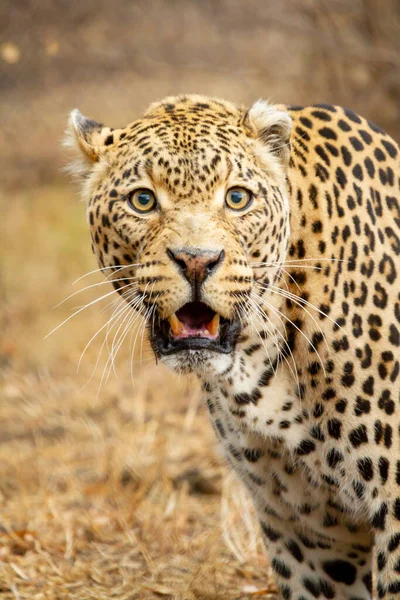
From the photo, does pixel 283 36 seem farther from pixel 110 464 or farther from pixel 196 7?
pixel 110 464

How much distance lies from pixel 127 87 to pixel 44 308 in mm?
5137

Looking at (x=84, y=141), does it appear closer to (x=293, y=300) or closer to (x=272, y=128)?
(x=272, y=128)

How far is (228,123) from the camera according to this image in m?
4.79

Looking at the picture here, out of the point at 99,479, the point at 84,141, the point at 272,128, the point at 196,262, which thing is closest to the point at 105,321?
the point at 99,479

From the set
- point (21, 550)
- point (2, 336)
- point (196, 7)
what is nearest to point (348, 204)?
point (21, 550)

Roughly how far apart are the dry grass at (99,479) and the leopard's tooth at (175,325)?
2.27 metres

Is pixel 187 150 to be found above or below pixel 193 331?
above

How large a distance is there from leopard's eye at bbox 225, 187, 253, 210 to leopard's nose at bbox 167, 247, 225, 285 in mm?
367

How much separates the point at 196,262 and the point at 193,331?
1.35 feet

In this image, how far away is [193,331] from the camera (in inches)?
175

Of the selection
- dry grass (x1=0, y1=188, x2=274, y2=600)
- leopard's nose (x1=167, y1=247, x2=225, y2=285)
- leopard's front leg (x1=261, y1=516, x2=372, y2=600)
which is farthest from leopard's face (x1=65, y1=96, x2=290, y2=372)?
dry grass (x1=0, y1=188, x2=274, y2=600)

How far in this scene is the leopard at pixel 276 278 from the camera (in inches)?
175

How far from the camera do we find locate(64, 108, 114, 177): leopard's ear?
4.85 meters

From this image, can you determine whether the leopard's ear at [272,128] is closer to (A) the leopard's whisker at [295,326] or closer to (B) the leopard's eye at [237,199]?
(B) the leopard's eye at [237,199]
